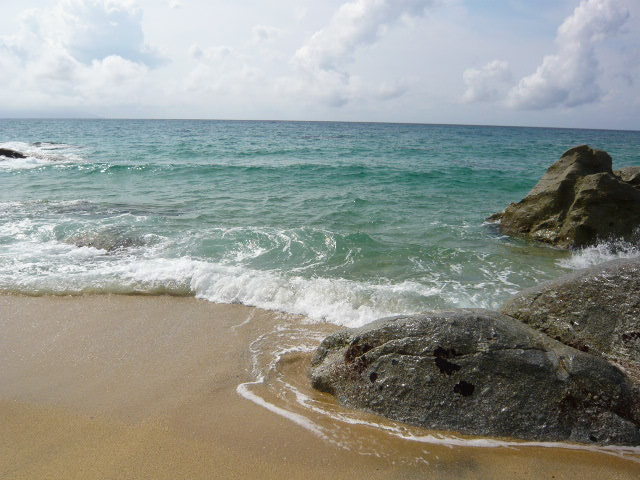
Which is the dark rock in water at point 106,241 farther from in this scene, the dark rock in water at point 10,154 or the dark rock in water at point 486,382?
the dark rock in water at point 10,154

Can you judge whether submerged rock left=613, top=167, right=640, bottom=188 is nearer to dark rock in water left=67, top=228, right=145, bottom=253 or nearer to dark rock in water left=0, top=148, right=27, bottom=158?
dark rock in water left=67, top=228, right=145, bottom=253

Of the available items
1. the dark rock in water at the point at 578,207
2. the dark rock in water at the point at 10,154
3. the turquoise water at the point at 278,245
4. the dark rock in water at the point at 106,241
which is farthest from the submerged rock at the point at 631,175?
the dark rock in water at the point at 10,154

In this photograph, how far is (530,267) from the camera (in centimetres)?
940

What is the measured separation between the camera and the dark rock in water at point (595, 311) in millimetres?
4773

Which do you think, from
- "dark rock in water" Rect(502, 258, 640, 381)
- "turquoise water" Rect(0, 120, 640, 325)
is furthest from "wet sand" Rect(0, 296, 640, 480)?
"turquoise water" Rect(0, 120, 640, 325)

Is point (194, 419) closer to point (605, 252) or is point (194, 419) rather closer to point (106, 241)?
point (106, 241)

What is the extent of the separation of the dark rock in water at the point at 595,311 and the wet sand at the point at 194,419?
4.48 ft

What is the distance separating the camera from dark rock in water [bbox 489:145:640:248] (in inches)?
417

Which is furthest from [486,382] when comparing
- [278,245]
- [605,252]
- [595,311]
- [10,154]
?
[10,154]

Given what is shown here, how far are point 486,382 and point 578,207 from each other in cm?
875

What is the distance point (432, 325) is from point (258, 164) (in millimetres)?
24427

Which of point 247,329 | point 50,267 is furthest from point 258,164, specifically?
point 247,329

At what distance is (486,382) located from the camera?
Result: 4.10 meters

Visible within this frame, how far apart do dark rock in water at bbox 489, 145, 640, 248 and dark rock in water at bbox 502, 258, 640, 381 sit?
6.10m
